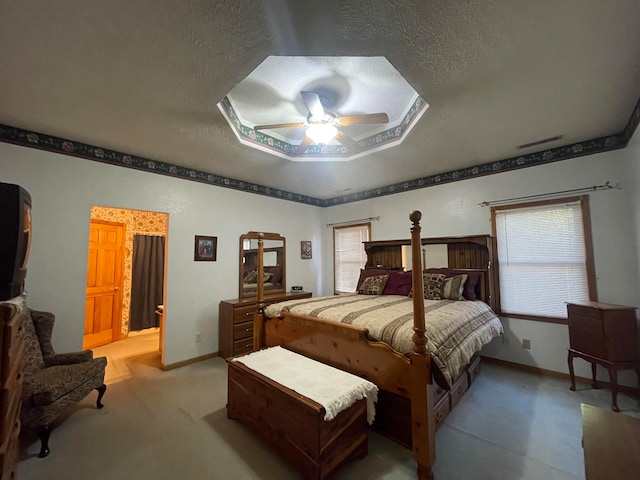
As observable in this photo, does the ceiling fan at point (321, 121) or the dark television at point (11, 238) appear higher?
the ceiling fan at point (321, 121)

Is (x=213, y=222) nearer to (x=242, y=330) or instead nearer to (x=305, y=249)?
(x=242, y=330)

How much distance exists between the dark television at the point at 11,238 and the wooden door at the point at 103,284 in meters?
3.98

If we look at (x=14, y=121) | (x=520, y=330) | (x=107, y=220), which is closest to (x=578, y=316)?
(x=520, y=330)

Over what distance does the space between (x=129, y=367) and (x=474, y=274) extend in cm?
474

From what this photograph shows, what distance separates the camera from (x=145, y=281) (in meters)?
5.02

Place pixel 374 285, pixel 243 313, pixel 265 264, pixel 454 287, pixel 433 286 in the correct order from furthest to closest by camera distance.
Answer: pixel 265 264
pixel 374 285
pixel 243 313
pixel 433 286
pixel 454 287

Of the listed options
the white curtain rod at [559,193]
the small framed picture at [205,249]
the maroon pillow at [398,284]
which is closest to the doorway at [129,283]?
the small framed picture at [205,249]

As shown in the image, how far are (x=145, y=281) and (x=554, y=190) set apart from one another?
670 centimetres

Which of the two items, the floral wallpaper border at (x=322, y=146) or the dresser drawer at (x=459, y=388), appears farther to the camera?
the floral wallpaper border at (x=322, y=146)

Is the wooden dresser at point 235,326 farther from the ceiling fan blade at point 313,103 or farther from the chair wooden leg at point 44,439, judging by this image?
the ceiling fan blade at point 313,103

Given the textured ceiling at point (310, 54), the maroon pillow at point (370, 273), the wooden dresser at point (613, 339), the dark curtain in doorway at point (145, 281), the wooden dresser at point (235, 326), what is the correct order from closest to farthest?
the textured ceiling at point (310, 54), the wooden dresser at point (613, 339), the wooden dresser at point (235, 326), the maroon pillow at point (370, 273), the dark curtain in doorway at point (145, 281)

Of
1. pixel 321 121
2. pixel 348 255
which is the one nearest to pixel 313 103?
pixel 321 121

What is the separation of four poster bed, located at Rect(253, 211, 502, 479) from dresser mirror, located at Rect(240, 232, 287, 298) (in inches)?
54.1

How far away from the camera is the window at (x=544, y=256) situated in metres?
2.91
